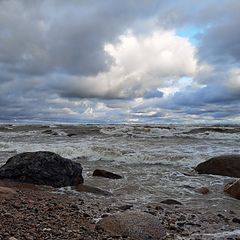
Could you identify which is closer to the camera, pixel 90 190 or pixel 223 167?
pixel 90 190

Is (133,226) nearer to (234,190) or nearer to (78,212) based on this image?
(78,212)

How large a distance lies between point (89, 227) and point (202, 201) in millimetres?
3608

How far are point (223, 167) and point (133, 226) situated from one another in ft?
24.7

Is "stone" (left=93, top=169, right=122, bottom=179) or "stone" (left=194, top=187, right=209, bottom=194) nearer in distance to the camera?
"stone" (left=194, top=187, right=209, bottom=194)

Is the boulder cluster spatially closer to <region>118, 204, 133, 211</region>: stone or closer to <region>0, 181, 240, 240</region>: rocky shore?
<region>0, 181, 240, 240</region>: rocky shore

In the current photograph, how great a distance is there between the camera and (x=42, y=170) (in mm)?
9680

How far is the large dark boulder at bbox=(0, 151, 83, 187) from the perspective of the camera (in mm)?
9555

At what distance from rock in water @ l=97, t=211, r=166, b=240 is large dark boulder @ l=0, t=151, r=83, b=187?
415cm

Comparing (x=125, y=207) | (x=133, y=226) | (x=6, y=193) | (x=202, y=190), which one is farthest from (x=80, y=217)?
(x=202, y=190)

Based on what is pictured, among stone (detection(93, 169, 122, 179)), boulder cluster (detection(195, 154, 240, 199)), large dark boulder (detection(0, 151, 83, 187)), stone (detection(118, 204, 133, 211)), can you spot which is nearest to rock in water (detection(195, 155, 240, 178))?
boulder cluster (detection(195, 154, 240, 199))

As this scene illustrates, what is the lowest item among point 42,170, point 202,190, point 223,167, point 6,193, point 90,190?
point 202,190

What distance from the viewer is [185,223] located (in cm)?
630

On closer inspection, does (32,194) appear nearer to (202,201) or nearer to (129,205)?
(129,205)

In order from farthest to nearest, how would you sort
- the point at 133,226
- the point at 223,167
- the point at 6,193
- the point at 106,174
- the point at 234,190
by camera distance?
the point at 223,167 → the point at 106,174 → the point at 234,190 → the point at 6,193 → the point at 133,226
